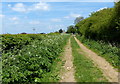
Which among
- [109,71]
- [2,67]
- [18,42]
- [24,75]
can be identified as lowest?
Answer: [109,71]

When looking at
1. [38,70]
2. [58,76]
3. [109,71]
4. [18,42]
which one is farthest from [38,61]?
[18,42]

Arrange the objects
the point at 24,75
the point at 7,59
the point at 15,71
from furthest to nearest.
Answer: the point at 7,59 < the point at 24,75 < the point at 15,71

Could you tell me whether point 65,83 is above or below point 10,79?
below

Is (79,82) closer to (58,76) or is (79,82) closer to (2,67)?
(58,76)

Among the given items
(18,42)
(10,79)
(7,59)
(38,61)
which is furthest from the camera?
(18,42)

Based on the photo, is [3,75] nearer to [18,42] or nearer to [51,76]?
[51,76]

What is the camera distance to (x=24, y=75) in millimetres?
5062

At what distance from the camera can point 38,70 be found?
597 cm

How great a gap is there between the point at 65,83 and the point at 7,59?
2.20 m

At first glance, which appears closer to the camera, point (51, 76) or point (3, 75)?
point (3, 75)

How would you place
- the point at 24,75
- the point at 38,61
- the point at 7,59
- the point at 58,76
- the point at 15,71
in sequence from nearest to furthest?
the point at 15,71 < the point at 24,75 < the point at 7,59 < the point at 58,76 < the point at 38,61

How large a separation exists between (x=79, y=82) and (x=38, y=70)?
5.62 ft

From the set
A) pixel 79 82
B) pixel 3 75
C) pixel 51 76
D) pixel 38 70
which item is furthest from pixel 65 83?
pixel 3 75

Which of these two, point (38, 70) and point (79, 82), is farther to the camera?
point (38, 70)
